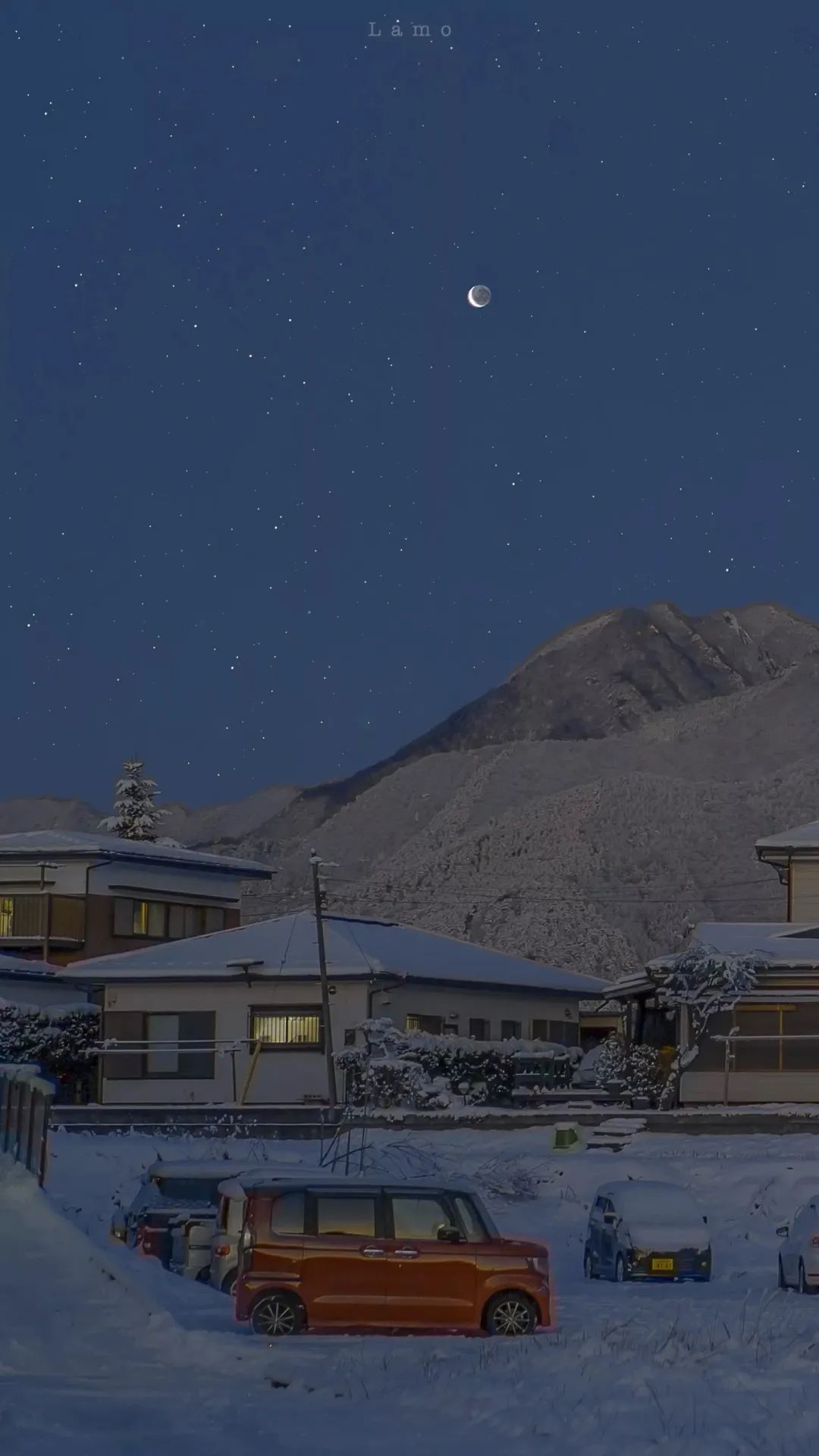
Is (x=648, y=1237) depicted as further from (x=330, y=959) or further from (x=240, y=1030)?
(x=240, y=1030)

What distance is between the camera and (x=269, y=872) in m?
67.9

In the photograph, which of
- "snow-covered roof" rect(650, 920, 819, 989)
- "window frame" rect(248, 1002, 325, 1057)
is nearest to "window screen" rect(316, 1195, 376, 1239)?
"snow-covered roof" rect(650, 920, 819, 989)

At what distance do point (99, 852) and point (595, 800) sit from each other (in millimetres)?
71083

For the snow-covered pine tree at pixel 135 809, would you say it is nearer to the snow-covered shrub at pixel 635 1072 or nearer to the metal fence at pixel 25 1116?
the snow-covered shrub at pixel 635 1072

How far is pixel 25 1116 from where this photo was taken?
2655 centimetres

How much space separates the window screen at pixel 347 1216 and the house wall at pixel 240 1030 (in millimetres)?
28952

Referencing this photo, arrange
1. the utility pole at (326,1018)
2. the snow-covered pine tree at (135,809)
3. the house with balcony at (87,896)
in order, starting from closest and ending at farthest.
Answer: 1. the utility pole at (326,1018)
2. the house with balcony at (87,896)
3. the snow-covered pine tree at (135,809)

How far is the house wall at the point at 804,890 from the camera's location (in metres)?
49.9

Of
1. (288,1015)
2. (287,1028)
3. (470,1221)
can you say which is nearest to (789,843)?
(288,1015)

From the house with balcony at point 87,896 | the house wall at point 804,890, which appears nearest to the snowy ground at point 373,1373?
the house wall at point 804,890

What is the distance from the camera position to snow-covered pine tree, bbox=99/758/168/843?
100 metres

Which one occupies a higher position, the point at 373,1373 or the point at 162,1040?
the point at 162,1040

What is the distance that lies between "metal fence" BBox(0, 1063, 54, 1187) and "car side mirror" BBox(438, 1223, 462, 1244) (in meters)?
8.09

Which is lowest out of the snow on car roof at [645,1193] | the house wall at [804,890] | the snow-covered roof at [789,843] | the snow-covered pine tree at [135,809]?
the snow on car roof at [645,1193]
